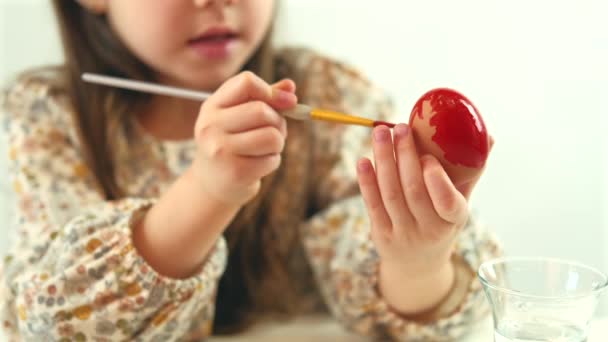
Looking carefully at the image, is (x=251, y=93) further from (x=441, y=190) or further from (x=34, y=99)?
(x=34, y=99)

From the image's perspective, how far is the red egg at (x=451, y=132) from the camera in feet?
1.68

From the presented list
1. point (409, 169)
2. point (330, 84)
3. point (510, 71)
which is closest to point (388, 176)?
point (409, 169)

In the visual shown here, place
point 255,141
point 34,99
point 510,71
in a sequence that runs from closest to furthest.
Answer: point 255,141 → point 34,99 → point 510,71

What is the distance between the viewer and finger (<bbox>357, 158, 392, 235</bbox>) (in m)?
0.52

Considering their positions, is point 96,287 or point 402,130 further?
point 96,287

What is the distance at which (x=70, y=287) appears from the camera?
640mm

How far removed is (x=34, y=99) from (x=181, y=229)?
317mm

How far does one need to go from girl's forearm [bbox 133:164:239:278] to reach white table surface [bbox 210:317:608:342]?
12 cm

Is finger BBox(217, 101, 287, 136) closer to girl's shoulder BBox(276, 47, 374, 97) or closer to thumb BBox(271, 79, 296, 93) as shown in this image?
thumb BBox(271, 79, 296, 93)

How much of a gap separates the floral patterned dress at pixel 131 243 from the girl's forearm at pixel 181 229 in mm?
16

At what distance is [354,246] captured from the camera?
0.76 metres

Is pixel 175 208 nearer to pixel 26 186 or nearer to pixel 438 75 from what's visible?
pixel 26 186

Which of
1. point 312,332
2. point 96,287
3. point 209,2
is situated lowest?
point 312,332

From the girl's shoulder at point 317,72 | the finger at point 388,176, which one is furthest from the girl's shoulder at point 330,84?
the finger at point 388,176
